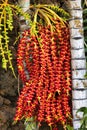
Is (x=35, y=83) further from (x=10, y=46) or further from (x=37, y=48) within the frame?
(x=10, y=46)

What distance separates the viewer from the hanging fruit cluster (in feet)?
5.11

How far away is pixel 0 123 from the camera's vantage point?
1772 mm

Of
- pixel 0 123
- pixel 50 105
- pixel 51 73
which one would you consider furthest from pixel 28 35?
pixel 0 123

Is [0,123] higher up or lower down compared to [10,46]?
lower down

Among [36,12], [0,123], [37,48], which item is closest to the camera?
[37,48]

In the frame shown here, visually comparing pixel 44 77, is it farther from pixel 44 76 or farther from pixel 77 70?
pixel 77 70

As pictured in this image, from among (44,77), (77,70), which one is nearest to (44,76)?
(44,77)

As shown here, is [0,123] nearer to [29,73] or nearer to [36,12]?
[29,73]

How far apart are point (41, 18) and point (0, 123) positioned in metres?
0.56

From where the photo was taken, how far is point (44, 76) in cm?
156

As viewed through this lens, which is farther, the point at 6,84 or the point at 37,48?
the point at 6,84

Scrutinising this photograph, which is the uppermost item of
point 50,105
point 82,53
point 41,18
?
point 41,18

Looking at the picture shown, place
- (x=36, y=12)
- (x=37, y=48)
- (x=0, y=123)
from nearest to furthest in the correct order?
1. (x=37, y=48)
2. (x=36, y=12)
3. (x=0, y=123)

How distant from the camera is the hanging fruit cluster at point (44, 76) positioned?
1.56 metres
